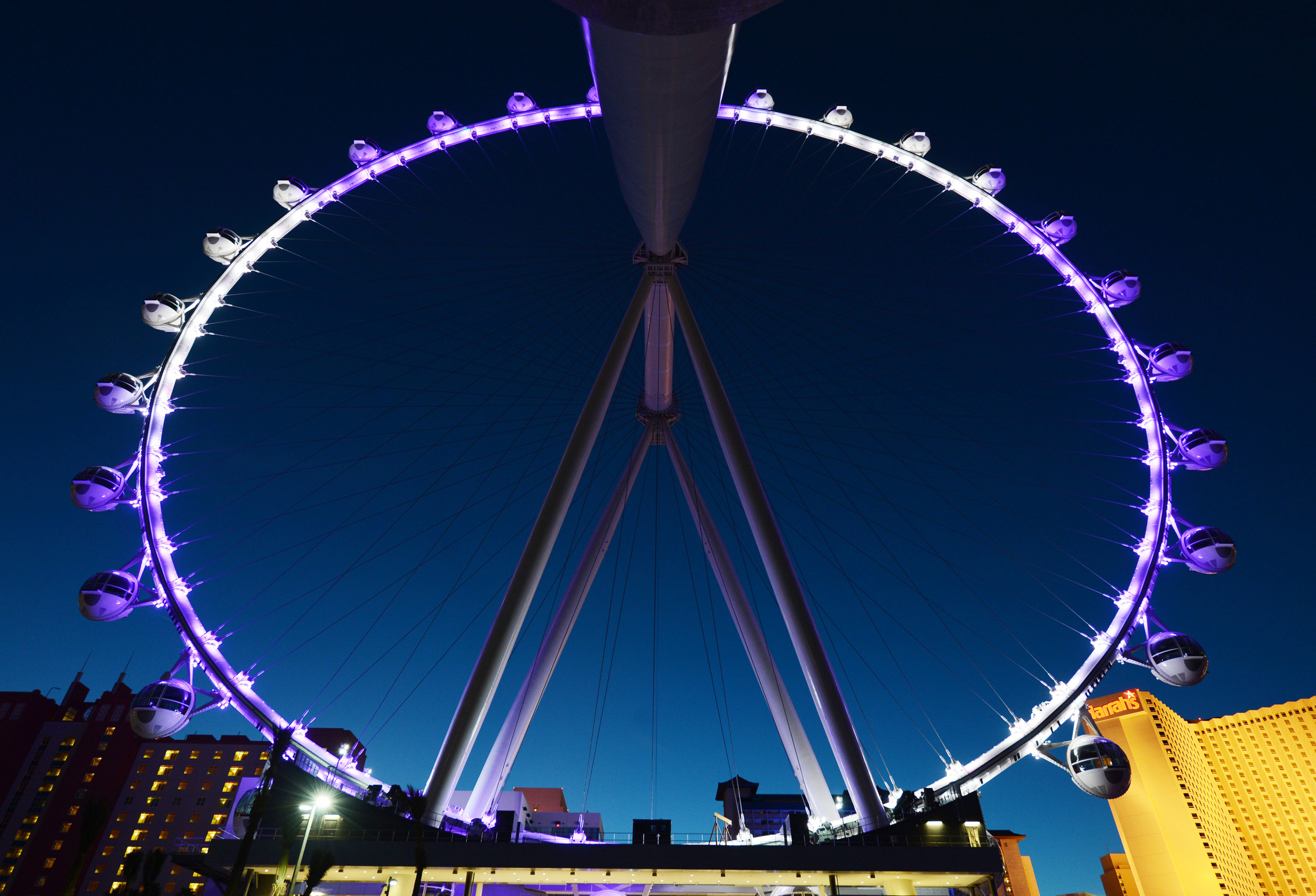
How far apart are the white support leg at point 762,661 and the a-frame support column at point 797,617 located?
12.5ft

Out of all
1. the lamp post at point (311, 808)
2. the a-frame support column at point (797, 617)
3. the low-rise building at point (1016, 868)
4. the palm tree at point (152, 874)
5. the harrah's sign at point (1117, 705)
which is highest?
the harrah's sign at point (1117, 705)

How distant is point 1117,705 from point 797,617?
5164 inches

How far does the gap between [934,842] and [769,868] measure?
4.65 meters

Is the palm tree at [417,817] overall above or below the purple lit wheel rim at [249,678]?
below

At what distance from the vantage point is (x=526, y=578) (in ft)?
63.2

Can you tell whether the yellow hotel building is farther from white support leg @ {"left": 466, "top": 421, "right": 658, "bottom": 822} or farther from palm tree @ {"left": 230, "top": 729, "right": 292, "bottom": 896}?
palm tree @ {"left": 230, "top": 729, "right": 292, "bottom": 896}

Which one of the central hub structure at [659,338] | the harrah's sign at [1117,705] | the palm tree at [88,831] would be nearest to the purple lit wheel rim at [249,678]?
the central hub structure at [659,338]

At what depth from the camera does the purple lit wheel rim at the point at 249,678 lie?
18.8 m

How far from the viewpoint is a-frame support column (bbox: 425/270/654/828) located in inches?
712

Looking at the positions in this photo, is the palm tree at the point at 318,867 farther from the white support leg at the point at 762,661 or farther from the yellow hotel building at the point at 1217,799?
the yellow hotel building at the point at 1217,799

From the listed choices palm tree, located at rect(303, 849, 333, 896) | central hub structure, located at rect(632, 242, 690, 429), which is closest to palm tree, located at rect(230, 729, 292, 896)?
palm tree, located at rect(303, 849, 333, 896)

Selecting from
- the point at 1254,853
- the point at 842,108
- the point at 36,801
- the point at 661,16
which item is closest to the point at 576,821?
the point at 842,108

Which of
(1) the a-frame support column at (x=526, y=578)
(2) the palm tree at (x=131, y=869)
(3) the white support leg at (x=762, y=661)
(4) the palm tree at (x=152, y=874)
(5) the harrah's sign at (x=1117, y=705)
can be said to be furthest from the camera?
(5) the harrah's sign at (x=1117, y=705)

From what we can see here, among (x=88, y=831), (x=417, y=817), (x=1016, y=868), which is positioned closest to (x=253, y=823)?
(x=88, y=831)
